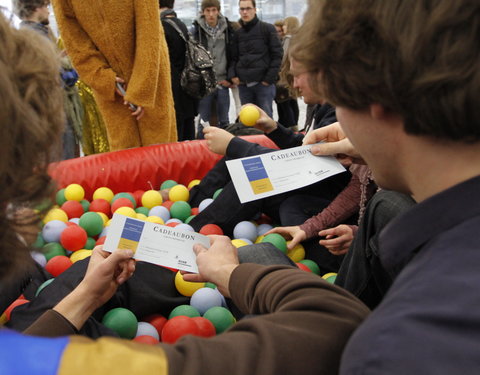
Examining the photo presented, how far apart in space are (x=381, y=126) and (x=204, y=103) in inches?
151

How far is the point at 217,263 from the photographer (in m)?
1.07

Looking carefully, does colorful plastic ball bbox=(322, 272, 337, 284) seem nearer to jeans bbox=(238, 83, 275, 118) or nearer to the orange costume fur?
the orange costume fur

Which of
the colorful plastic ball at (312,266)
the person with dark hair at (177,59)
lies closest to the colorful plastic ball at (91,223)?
the colorful plastic ball at (312,266)

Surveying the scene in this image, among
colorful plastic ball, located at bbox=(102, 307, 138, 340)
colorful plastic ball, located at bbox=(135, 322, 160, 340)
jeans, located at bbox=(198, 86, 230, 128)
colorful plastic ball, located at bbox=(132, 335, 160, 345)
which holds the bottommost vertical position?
jeans, located at bbox=(198, 86, 230, 128)

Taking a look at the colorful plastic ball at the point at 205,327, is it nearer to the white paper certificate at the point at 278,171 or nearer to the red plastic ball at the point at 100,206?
the white paper certificate at the point at 278,171

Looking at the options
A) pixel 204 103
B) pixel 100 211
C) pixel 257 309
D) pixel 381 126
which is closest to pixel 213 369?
pixel 257 309

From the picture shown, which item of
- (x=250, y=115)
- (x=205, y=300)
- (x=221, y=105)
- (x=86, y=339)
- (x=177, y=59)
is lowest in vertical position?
(x=221, y=105)

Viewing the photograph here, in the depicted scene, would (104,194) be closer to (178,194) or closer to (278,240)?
(178,194)

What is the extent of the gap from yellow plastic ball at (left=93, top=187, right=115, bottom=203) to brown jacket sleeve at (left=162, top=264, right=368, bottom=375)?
5.98 ft

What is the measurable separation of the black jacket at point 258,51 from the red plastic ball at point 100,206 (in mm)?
2507

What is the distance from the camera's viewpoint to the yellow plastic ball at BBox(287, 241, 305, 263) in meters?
1.79

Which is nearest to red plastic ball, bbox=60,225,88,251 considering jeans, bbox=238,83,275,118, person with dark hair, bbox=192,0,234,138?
person with dark hair, bbox=192,0,234,138

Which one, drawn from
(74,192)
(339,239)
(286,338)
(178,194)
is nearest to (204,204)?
(178,194)

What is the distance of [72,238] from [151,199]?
21.9 inches
